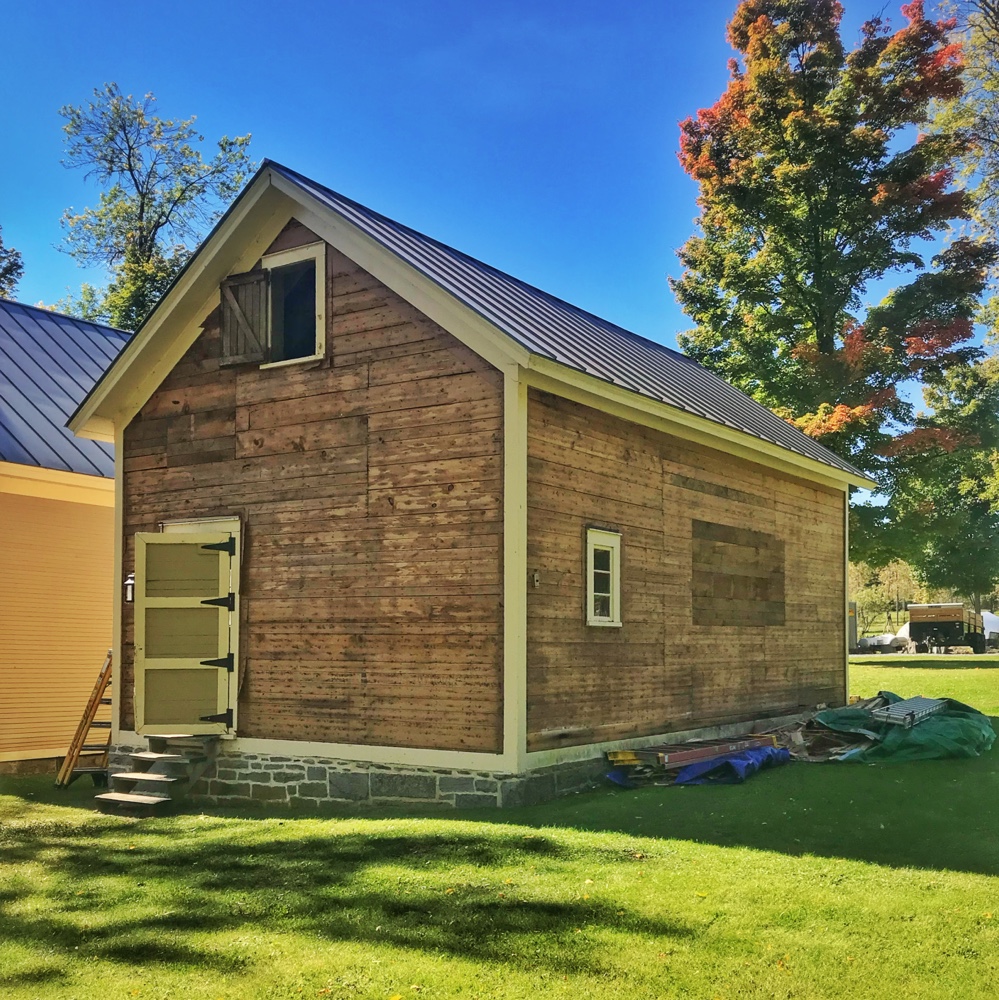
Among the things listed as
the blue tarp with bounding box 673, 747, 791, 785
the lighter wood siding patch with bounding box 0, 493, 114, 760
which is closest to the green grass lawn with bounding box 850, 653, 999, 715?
the blue tarp with bounding box 673, 747, 791, 785

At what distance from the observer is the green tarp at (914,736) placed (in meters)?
13.3

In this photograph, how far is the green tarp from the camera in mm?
13328

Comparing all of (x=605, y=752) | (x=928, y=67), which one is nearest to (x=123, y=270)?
(x=928, y=67)

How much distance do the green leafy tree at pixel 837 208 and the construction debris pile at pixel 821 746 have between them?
13056 millimetres

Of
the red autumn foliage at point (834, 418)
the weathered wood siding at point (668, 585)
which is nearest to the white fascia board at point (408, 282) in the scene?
the weathered wood siding at point (668, 585)

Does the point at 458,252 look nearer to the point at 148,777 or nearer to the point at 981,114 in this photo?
the point at 148,777

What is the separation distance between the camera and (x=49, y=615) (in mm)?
14914

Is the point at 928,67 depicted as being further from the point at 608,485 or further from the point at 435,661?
the point at 435,661

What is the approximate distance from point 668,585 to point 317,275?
18.0 ft

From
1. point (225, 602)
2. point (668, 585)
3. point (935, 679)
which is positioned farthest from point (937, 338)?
point (225, 602)

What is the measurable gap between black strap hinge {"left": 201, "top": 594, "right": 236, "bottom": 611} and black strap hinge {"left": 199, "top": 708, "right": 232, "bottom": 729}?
45.6 inches

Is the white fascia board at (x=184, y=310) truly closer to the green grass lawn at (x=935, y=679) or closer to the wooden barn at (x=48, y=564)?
the wooden barn at (x=48, y=564)

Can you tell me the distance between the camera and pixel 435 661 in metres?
10.8

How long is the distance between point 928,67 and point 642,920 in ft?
92.1
